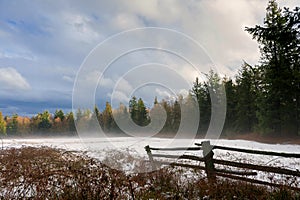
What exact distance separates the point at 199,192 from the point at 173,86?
412 centimetres

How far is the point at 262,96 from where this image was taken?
30.0m

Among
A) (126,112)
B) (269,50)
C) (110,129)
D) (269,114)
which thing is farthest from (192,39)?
(269,114)

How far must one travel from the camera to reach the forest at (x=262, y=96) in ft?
26.6

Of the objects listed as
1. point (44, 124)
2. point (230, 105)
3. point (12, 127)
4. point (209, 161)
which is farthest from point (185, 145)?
point (12, 127)

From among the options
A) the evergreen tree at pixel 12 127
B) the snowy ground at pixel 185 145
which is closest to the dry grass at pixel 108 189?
the snowy ground at pixel 185 145

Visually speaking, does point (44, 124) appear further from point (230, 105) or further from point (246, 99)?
point (246, 99)

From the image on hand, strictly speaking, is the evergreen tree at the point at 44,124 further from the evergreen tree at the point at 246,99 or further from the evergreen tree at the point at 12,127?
the evergreen tree at the point at 246,99

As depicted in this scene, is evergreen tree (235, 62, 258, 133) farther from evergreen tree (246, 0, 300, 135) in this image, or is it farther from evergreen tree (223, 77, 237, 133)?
evergreen tree (246, 0, 300, 135)

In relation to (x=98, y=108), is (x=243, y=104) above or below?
above

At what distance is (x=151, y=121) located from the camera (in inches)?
388

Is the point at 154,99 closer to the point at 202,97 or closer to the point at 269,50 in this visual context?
the point at 269,50

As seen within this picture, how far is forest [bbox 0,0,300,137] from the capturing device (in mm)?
8117

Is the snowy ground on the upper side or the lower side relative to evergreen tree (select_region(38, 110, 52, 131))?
lower

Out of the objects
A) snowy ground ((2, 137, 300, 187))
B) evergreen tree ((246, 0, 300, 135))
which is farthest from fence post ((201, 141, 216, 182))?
evergreen tree ((246, 0, 300, 135))
